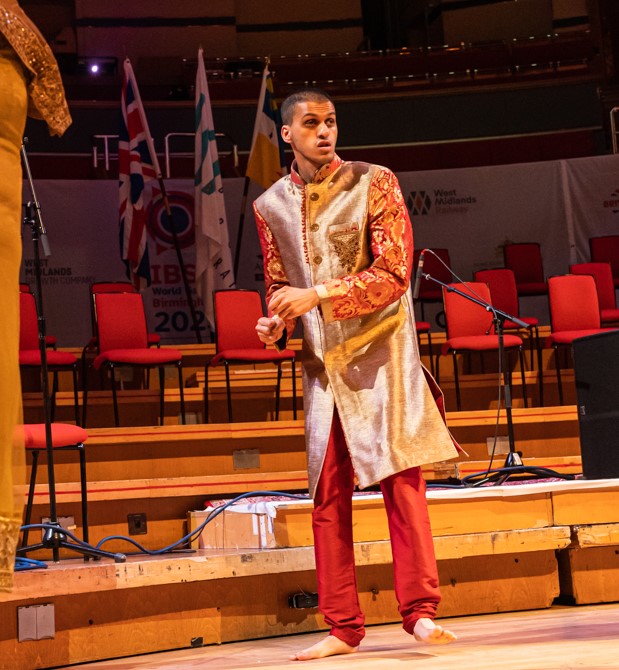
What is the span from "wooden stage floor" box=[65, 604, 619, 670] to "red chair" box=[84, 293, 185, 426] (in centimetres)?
247

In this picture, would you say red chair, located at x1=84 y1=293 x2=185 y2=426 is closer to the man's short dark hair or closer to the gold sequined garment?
the man's short dark hair

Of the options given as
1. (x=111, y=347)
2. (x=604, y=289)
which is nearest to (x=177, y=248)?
(x=111, y=347)

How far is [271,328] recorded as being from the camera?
2.30m

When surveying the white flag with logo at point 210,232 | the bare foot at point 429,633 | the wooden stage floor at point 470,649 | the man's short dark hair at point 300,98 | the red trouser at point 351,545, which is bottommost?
the wooden stage floor at point 470,649

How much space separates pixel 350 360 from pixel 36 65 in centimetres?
113

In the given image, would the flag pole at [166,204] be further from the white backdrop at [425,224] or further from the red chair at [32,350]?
the red chair at [32,350]

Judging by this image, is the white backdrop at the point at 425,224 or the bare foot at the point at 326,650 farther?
the white backdrop at the point at 425,224

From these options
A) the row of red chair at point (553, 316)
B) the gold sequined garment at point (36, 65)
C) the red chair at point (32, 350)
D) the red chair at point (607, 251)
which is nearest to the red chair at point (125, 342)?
the red chair at point (32, 350)

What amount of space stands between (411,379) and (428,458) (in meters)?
0.19

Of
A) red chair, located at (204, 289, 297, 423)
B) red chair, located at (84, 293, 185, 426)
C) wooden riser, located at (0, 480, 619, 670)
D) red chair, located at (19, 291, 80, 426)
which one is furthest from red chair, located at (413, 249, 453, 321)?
wooden riser, located at (0, 480, 619, 670)

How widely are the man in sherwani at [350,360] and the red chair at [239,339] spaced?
2700 millimetres

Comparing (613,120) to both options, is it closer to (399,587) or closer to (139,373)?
(139,373)

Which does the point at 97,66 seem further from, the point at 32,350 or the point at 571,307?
the point at 571,307

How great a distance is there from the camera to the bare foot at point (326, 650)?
2.28 m
